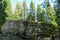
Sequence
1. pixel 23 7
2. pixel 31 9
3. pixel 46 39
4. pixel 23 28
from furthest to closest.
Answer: pixel 23 7 → pixel 31 9 → pixel 23 28 → pixel 46 39

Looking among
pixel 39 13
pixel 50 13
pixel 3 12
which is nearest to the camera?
pixel 50 13

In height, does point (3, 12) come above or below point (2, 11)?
below

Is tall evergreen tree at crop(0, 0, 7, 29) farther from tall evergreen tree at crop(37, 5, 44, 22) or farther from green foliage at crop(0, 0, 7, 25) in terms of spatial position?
tall evergreen tree at crop(37, 5, 44, 22)

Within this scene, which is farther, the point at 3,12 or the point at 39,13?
the point at 39,13

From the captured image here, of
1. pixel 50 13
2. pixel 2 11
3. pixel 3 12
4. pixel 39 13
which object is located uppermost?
pixel 2 11

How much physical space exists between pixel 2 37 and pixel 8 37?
0.75m

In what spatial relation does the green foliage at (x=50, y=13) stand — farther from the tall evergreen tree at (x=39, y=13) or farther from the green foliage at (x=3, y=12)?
the green foliage at (x=3, y=12)

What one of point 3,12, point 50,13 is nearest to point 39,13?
point 50,13

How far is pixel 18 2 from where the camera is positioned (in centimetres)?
4422

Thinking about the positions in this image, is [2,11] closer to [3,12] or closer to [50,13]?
[3,12]

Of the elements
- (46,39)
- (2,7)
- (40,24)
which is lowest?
(46,39)

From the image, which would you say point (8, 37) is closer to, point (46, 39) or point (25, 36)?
point (25, 36)

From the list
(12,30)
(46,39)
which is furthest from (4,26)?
(46,39)

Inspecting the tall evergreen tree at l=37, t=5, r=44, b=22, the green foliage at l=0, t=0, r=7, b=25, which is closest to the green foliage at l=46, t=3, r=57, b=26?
the tall evergreen tree at l=37, t=5, r=44, b=22
